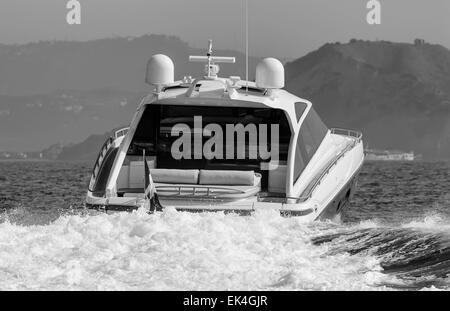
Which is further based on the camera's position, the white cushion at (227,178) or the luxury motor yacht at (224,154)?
the white cushion at (227,178)

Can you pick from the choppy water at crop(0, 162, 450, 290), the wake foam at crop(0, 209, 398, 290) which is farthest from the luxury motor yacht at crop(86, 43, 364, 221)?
the wake foam at crop(0, 209, 398, 290)

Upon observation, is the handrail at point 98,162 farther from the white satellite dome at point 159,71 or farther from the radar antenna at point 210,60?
the radar antenna at point 210,60

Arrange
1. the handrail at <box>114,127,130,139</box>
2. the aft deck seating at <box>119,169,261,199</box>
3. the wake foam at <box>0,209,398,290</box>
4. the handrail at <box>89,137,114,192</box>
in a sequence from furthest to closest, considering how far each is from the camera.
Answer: the handrail at <box>114,127,130,139</box> < the handrail at <box>89,137,114,192</box> < the aft deck seating at <box>119,169,261,199</box> < the wake foam at <box>0,209,398,290</box>

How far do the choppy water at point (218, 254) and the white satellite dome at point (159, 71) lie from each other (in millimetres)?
3621

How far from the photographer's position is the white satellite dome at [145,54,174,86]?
58.0ft

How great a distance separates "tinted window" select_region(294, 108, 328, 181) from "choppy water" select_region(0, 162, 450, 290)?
1.71 m

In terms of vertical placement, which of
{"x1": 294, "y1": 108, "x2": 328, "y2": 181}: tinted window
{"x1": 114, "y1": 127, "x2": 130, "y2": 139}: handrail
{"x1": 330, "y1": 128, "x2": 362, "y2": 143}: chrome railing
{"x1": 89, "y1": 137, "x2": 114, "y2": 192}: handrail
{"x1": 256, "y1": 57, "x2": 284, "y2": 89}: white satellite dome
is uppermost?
{"x1": 256, "y1": 57, "x2": 284, "y2": 89}: white satellite dome

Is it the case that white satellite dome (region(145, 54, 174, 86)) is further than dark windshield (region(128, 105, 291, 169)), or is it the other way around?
dark windshield (region(128, 105, 291, 169))

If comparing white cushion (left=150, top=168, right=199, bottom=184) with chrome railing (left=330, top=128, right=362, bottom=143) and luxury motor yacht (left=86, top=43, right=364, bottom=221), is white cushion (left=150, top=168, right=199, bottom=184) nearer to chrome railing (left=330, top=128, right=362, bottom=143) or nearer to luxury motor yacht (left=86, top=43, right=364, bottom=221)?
luxury motor yacht (left=86, top=43, right=364, bottom=221)

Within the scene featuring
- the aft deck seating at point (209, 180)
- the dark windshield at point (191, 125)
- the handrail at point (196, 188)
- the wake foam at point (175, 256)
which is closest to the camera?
the wake foam at point (175, 256)

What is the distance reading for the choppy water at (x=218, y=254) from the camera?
10570 millimetres

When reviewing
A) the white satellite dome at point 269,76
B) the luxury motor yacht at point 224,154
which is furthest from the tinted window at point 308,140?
the white satellite dome at point 269,76

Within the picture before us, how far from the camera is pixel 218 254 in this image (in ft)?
38.2
